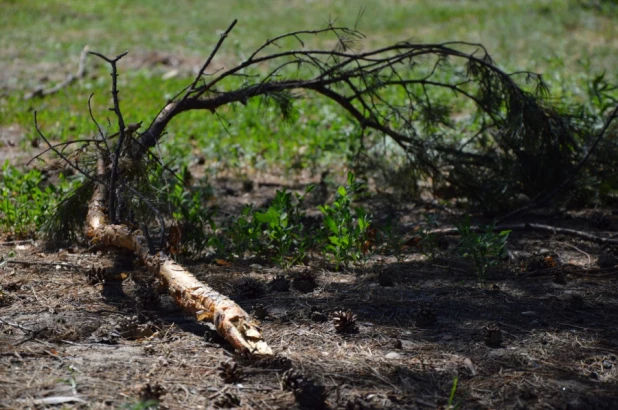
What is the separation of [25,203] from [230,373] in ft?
8.84

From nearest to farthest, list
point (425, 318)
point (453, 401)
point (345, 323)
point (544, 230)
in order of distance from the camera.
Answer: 1. point (453, 401)
2. point (345, 323)
3. point (425, 318)
4. point (544, 230)

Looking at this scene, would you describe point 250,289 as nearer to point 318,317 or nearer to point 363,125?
point 318,317

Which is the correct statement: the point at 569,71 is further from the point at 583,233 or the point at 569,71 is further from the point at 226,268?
the point at 226,268

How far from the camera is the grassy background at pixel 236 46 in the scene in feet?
23.7

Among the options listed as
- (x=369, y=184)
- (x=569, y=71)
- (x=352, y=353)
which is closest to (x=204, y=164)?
(x=369, y=184)

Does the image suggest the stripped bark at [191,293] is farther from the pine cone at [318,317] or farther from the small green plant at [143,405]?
the small green plant at [143,405]

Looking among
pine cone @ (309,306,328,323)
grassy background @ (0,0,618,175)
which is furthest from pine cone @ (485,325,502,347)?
grassy background @ (0,0,618,175)

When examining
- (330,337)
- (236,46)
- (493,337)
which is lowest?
(330,337)

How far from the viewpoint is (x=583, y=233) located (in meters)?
4.55

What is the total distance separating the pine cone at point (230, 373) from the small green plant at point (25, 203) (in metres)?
2.31

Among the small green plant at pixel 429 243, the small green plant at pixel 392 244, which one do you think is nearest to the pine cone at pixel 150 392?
the small green plant at pixel 392 244

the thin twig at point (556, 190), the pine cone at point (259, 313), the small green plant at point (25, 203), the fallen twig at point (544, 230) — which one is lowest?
the pine cone at point (259, 313)

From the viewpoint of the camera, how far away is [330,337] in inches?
126

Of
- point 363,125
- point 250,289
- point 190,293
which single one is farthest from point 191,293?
point 363,125
